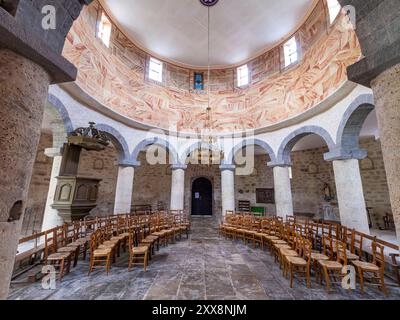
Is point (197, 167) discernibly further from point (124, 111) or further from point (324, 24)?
point (324, 24)

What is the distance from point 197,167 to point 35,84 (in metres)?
12.6

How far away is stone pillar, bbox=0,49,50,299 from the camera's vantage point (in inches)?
55.2

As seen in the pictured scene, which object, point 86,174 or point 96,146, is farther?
point 86,174

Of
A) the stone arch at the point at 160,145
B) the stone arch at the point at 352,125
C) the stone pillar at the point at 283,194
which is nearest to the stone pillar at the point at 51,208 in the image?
the stone arch at the point at 160,145

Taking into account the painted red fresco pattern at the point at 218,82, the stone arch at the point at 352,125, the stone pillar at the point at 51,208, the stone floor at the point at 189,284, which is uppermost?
the painted red fresco pattern at the point at 218,82

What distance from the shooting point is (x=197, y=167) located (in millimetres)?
14156

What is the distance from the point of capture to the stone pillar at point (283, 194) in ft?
27.5

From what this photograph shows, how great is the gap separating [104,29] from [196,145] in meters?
6.70

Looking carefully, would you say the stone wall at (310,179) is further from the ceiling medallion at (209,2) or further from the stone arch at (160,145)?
the ceiling medallion at (209,2)

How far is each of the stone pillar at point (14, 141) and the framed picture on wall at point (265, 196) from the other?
13.2 metres

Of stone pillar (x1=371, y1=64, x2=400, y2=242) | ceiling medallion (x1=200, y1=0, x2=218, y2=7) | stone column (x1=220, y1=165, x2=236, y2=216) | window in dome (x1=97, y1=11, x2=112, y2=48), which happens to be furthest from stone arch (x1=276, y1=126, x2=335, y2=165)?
window in dome (x1=97, y1=11, x2=112, y2=48)

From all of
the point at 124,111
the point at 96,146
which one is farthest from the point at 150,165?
the point at 96,146

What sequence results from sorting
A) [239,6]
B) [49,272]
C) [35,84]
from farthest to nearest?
1. [239,6]
2. [49,272]
3. [35,84]

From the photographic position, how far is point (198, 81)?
37.7 feet
